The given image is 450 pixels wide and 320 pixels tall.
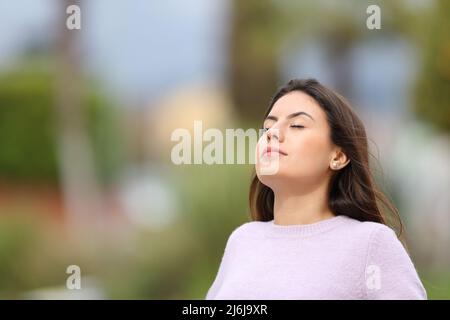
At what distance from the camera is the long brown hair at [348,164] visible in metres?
1.96

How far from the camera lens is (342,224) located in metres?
1.89

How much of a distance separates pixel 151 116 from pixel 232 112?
1.68 meters

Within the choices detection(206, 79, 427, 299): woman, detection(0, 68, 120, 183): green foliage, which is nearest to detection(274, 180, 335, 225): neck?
detection(206, 79, 427, 299): woman

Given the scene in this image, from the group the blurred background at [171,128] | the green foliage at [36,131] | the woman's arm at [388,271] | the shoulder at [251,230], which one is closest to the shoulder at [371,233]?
the woman's arm at [388,271]

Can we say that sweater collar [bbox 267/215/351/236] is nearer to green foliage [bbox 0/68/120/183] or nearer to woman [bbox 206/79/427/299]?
woman [bbox 206/79/427/299]

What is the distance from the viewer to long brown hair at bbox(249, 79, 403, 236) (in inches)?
77.2

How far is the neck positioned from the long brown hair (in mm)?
25

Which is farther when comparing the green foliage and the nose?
the green foliage

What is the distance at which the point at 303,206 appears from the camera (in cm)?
196

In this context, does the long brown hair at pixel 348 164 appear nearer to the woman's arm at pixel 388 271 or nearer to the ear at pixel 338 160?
the ear at pixel 338 160

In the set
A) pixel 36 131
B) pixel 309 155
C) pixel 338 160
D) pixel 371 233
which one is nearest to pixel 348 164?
pixel 338 160

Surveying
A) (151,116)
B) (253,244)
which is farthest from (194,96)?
(253,244)

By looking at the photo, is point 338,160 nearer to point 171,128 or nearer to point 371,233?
point 371,233

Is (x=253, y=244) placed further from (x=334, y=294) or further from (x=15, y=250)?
(x=15, y=250)
